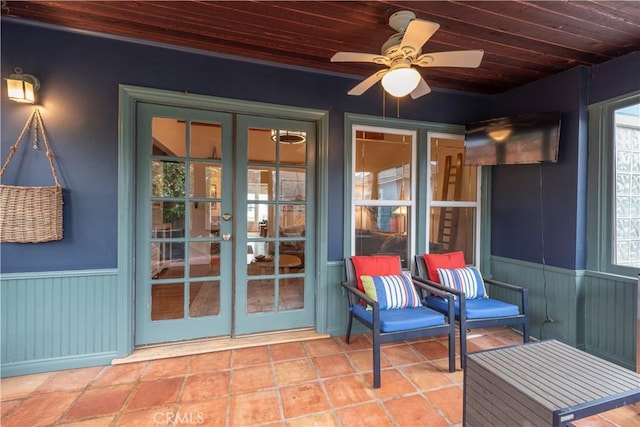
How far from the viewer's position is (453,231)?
135 inches

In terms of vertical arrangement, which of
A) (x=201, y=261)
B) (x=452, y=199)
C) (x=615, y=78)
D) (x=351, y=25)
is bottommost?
(x=201, y=261)

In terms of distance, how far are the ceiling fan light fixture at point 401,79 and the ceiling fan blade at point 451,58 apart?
13 centimetres

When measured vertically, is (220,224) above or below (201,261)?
above

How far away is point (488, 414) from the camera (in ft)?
4.81

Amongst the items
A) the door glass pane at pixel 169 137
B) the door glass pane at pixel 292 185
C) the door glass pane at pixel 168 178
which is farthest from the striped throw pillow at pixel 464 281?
the door glass pane at pixel 169 137

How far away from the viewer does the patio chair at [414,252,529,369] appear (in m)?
2.40

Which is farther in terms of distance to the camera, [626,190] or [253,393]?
[626,190]

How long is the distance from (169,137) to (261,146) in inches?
31.4

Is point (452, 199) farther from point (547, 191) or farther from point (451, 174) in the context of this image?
point (547, 191)

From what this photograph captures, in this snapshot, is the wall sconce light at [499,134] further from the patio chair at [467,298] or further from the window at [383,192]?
the patio chair at [467,298]

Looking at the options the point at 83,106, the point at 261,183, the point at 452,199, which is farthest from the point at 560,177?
the point at 83,106

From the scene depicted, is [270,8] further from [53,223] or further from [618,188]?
[618,188]

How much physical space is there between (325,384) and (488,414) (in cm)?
104

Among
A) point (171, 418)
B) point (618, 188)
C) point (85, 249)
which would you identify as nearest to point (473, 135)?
point (618, 188)
